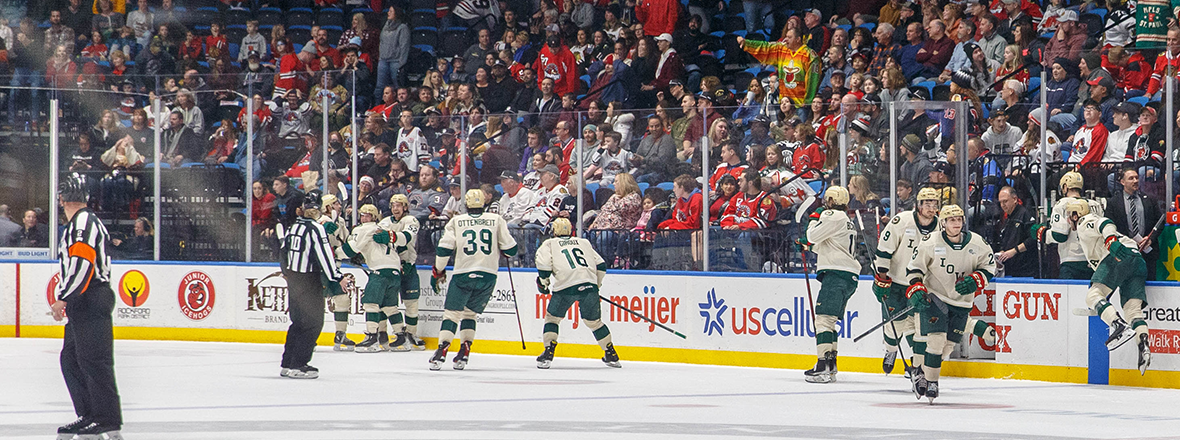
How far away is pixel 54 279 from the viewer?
15.8 metres

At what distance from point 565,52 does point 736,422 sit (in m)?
9.65

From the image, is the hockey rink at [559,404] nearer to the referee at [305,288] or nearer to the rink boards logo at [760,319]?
the referee at [305,288]

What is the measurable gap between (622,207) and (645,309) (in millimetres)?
947

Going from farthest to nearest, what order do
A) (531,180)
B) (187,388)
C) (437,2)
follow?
(437,2)
(531,180)
(187,388)

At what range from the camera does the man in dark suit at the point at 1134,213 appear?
10969 millimetres

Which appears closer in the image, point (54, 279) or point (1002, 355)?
point (1002, 355)

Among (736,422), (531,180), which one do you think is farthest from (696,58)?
(736,422)

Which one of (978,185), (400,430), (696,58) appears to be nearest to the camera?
(400,430)

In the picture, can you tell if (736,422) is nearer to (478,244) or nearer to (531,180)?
(478,244)

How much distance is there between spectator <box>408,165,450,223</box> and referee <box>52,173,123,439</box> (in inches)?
299

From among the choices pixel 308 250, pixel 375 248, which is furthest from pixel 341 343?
pixel 308 250

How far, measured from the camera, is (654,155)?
12.9m

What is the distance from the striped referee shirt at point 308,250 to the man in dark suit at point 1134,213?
5920 millimetres

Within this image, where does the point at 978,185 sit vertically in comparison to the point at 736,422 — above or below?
above
